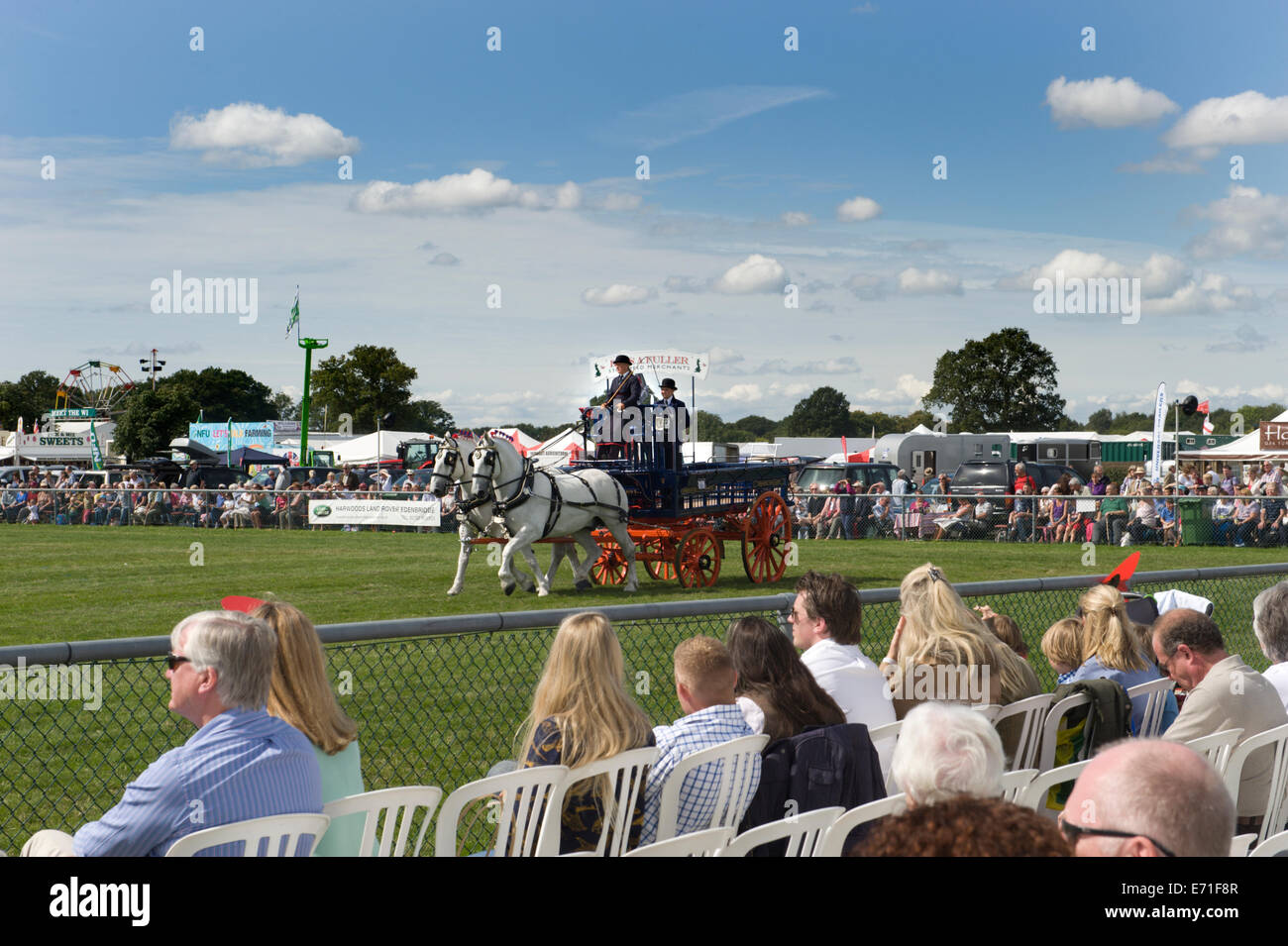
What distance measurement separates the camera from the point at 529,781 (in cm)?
337

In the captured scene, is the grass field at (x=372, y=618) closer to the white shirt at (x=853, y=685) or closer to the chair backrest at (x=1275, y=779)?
the white shirt at (x=853, y=685)

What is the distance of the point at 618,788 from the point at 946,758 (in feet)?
4.64

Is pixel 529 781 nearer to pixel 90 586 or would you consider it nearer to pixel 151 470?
pixel 90 586

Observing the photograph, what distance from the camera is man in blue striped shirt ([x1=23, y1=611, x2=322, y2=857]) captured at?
3129 mm

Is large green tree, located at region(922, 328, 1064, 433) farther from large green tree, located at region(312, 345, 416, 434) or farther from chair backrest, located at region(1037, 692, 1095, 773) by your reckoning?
chair backrest, located at region(1037, 692, 1095, 773)

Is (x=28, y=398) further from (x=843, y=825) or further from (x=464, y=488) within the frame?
(x=843, y=825)

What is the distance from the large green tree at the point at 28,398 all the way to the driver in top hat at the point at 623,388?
117 m

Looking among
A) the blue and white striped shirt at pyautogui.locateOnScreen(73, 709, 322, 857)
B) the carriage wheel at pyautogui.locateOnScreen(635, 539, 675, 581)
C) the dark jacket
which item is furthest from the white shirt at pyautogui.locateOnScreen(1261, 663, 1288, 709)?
the carriage wheel at pyautogui.locateOnScreen(635, 539, 675, 581)

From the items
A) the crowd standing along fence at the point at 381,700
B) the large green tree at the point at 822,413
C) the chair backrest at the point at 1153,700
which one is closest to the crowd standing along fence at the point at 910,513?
the crowd standing along fence at the point at 381,700

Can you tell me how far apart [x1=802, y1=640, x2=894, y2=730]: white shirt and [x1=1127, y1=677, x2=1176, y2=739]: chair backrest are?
3.74 ft

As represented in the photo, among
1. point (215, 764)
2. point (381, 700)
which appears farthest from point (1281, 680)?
point (381, 700)

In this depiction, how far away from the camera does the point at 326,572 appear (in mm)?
18547

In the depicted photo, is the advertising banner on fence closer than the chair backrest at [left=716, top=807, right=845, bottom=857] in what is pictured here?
No
